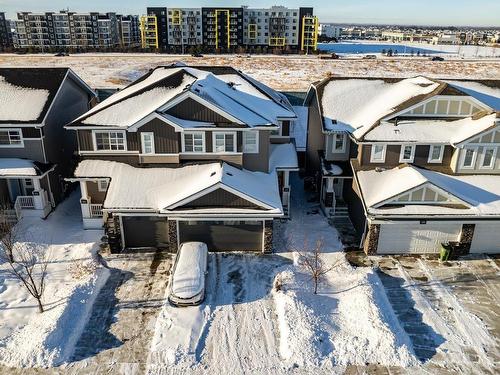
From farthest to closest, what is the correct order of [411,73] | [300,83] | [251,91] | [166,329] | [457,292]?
[411,73], [300,83], [251,91], [457,292], [166,329]

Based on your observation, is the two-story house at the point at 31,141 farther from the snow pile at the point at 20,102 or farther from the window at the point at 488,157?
the window at the point at 488,157

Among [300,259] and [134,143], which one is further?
[134,143]

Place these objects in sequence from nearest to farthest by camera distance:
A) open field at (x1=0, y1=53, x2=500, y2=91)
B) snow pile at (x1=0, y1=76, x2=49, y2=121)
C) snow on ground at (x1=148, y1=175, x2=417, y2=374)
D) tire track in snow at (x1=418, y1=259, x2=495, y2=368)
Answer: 1. snow on ground at (x1=148, y1=175, x2=417, y2=374)
2. tire track in snow at (x1=418, y1=259, x2=495, y2=368)
3. snow pile at (x1=0, y1=76, x2=49, y2=121)
4. open field at (x1=0, y1=53, x2=500, y2=91)

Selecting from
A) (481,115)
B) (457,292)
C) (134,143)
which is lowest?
(457,292)

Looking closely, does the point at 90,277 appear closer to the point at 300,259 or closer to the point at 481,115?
the point at 300,259

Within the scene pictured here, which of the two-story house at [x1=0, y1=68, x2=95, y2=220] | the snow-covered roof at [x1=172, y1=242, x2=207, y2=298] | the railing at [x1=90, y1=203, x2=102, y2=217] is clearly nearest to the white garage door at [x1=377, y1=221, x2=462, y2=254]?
the snow-covered roof at [x1=172, y1=242, x2=207, y2=298]

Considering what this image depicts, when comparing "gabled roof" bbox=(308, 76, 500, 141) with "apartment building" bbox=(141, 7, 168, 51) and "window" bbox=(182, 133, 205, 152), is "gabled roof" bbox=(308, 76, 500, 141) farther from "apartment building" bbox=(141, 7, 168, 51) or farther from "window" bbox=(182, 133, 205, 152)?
"apartment building" bbox=(141, 7, 168, 51)

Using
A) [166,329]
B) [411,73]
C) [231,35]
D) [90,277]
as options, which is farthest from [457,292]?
[231,35]
